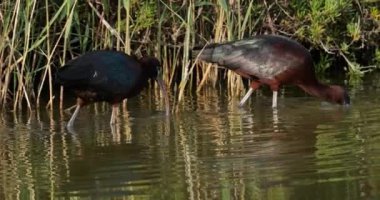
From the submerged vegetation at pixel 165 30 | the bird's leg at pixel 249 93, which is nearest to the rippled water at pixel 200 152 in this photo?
the bird's leg at pixel 249 93

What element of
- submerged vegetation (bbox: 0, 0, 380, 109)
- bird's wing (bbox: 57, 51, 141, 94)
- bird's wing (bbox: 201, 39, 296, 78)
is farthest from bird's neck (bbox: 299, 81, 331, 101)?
bird's wing (bbox: 57, 51, 141, 94)

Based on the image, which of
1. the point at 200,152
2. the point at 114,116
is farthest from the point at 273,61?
the point at 200,152

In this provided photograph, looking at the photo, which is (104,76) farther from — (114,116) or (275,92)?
(275,92)

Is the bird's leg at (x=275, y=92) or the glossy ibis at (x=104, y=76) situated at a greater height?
the glossy ibis at (x=104, y=76)

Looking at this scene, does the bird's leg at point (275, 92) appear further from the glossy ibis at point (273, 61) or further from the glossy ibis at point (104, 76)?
the glossy ibis at point (104, 76)

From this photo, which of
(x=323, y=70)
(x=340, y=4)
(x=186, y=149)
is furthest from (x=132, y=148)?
(x=323, y=70)

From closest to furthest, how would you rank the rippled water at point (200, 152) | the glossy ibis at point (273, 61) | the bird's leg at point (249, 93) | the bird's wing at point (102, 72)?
the rippled water at point (200, 152), the bird's wing at point (102, 72), the glossy ibis at point (273, 61), the bird's leg at point (249, 93)

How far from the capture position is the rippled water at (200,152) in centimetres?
653

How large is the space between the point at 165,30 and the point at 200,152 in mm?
4518

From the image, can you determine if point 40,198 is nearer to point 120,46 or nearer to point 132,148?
point 132,148

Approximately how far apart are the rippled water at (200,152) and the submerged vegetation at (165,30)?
0.59m

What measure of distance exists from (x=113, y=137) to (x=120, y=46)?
109 inches

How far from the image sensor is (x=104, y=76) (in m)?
9.66

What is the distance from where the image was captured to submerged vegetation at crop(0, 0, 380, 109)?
1077 centimetres
